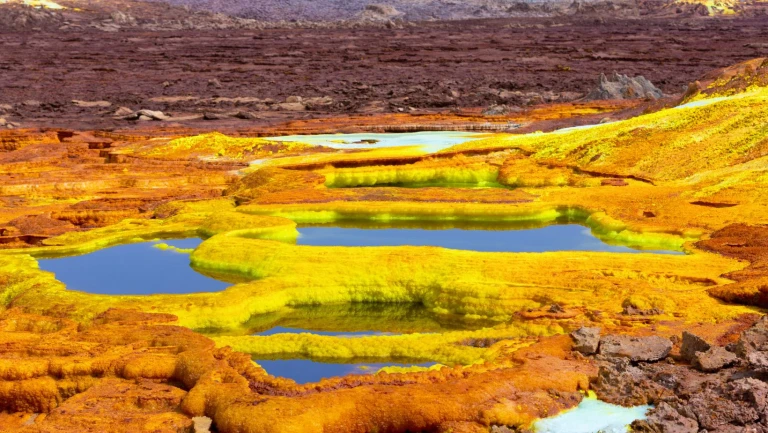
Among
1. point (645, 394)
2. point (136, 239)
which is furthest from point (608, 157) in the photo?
point (645, 394)

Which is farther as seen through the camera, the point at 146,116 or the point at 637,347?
the point at 146,116

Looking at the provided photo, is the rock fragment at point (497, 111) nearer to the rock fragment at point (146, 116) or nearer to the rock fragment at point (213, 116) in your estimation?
the rock fragment at point (213, 116)

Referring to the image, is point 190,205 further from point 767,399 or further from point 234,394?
point 767,399

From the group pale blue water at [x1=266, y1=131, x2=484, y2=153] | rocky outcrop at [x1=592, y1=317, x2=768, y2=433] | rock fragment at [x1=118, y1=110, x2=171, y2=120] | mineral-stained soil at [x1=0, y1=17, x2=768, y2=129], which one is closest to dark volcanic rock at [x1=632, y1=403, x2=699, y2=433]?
rocky outcrop at [x1=592, y1=317, x2=768, y2=433]

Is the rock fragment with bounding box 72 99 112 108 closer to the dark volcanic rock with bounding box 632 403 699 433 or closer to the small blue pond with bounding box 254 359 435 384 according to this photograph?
the small blue pond with bounding box 254 359 435 384

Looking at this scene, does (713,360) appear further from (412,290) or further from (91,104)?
(91,104)

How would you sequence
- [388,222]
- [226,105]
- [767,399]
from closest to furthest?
[767,399] → [388,222] → [226,105]

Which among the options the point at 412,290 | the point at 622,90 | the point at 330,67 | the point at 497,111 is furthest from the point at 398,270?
the point at 330,67
